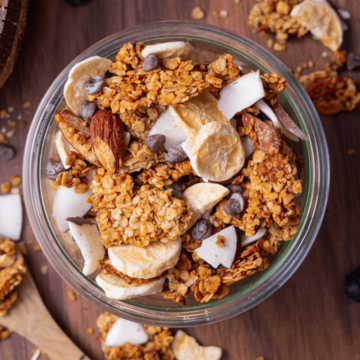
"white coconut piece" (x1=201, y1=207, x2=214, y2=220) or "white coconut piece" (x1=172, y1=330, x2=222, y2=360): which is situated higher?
"white coconut piece" (x1=201, y1=207, x2=214, y2=220)

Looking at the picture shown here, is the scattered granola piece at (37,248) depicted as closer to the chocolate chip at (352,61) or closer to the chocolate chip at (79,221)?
the chocolate chip at (79,221)

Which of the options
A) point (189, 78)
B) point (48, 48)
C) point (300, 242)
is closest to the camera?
point (189, 78)

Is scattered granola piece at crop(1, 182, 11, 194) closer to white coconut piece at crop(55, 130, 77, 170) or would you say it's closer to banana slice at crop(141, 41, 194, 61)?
white coconut piece at crop(55, 130, 77, 170)

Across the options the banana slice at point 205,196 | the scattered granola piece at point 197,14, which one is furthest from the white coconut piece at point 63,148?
the scattered granola piece at point 197,14

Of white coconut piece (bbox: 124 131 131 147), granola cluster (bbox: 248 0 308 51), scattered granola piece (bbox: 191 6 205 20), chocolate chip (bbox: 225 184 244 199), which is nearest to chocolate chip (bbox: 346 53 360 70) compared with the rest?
granola cluster (bbox: 248 0 308 51)

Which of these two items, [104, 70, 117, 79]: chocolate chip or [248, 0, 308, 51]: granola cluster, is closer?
[104, 70, 117, 79]: chocolate chip

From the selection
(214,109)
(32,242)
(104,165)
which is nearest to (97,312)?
(32,242)

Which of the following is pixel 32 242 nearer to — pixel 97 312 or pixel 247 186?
pixel 97 312

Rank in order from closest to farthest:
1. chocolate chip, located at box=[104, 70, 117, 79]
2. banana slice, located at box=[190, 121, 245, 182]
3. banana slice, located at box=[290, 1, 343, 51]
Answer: banana slice, located at box=[190, 121, 245, 182], chocolate chip, located at box=[104, 70, 117, 79], banana slice, located at box=[290, 1, 343, 51]
